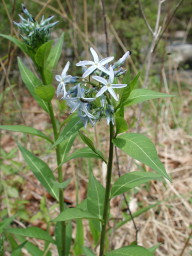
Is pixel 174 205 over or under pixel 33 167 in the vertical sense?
under

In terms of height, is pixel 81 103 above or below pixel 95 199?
above

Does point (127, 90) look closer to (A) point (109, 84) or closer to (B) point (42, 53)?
(A) point (109, 84)

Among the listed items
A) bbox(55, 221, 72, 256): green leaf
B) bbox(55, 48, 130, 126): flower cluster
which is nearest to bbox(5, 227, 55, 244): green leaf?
bbox(55, 221, 72, 256): green leaf

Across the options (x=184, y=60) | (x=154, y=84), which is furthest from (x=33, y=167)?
(x=184, y=60)

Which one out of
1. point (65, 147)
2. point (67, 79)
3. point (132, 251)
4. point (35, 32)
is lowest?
point (132, 251)

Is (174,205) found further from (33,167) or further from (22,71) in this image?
(22,71)

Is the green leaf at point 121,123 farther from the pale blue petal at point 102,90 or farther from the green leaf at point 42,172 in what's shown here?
the green leaf at point 42,172

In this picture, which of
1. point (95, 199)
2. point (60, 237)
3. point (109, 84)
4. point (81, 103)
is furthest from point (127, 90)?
point (60, 237)
